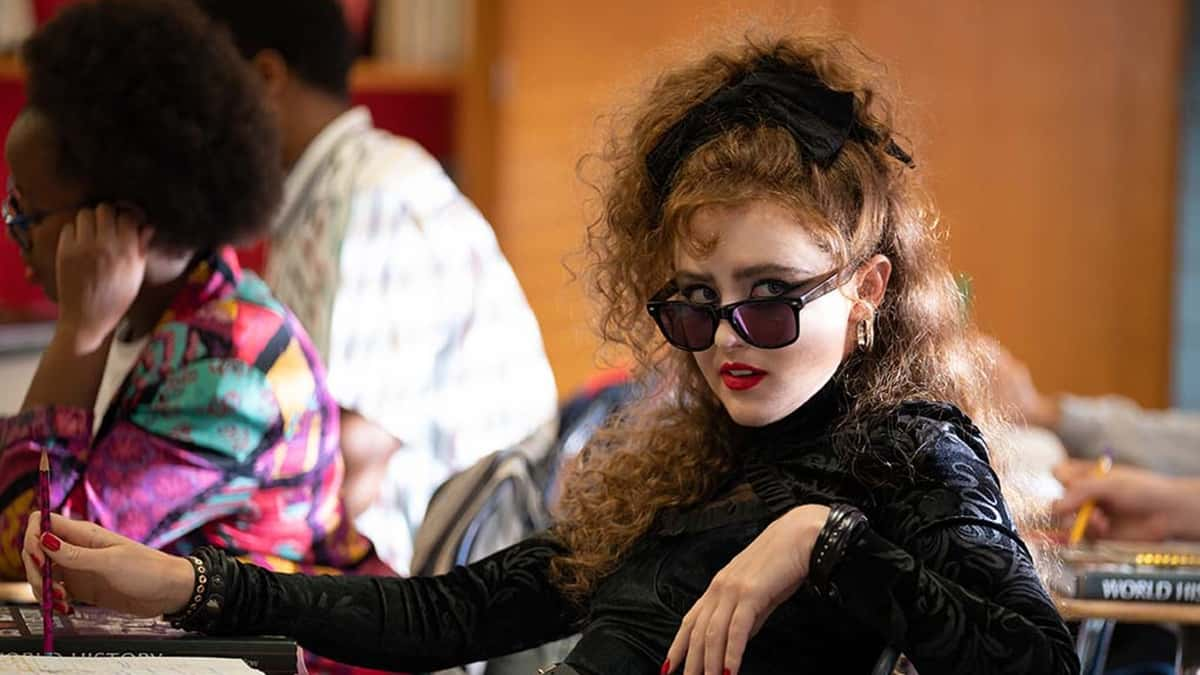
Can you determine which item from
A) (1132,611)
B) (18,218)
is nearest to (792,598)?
(1132,611)

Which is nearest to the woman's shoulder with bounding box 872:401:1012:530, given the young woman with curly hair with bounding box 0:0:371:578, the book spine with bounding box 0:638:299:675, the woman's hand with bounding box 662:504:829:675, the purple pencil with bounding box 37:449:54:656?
the woman's hand with bounding box 662:504:829:675

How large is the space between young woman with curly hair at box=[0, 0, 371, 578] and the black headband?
59 cm

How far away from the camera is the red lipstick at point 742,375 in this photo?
144 cm

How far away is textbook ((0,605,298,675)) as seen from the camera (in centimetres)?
139

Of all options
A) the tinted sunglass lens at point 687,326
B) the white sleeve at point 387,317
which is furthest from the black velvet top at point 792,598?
the white sleeve at point 387,317

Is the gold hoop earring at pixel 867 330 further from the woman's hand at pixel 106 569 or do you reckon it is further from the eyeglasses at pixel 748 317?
the woman's hand at pixel 106 569

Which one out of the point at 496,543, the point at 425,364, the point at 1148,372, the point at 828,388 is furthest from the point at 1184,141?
the point at 828,388

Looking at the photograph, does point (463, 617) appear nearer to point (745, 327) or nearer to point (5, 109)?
point (745, 327)

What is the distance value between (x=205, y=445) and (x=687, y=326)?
62 centimetres

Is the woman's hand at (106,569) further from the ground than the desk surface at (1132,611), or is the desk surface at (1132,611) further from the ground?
the woman's hand at (106,569)

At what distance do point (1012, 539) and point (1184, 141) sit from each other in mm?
3567

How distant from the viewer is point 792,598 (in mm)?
1396

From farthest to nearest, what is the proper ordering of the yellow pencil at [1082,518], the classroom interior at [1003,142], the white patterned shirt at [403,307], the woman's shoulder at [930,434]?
the classroom interior at [1003,142] < the white patterned shirt at [403,307] < the yellow pencil at [1082,518] < the woman's shoulder at [930,434]

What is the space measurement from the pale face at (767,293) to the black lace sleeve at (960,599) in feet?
0.61
